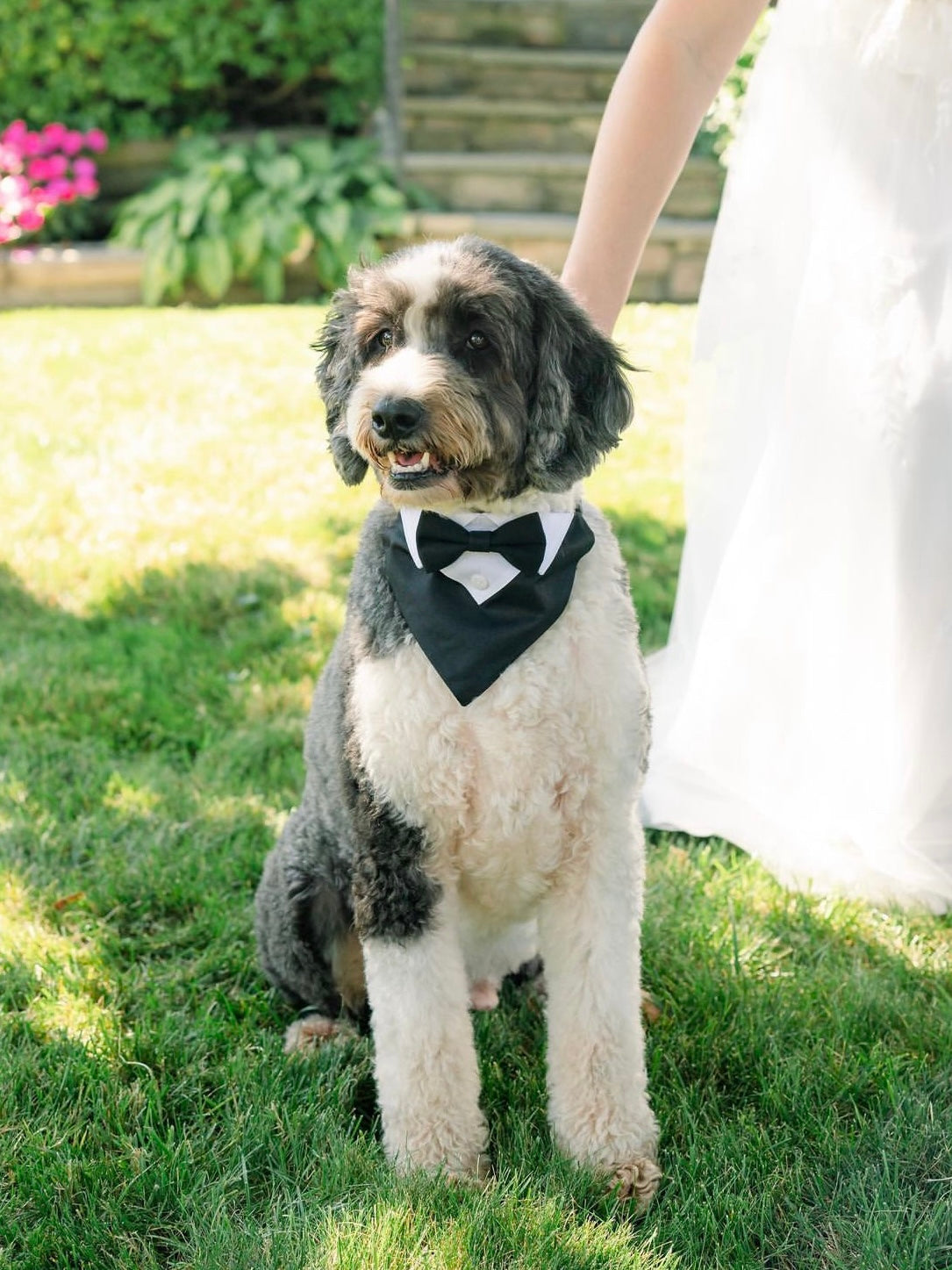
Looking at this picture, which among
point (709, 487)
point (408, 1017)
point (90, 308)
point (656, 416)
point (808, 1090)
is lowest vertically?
point (90, 308)

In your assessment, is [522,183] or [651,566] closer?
[651,566]

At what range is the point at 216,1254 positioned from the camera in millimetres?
2158

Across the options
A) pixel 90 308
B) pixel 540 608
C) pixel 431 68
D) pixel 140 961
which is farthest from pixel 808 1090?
pixel 431 68

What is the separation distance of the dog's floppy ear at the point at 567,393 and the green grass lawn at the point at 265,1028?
1302 mm

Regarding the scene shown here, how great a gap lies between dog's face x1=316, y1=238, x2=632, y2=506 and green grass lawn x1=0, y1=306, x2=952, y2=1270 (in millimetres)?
1269

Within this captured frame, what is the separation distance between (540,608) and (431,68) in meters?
9.86

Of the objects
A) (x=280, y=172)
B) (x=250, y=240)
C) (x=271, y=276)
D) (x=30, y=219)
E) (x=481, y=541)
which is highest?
(x=481, y=541)

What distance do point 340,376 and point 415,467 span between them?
347mm

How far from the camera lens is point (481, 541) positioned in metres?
2.42

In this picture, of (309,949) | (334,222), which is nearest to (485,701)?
(309,949)

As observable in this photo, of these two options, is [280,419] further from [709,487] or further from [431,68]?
[431,68]

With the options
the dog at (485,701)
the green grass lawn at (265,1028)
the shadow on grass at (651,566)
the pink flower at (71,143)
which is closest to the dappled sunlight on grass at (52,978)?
the green grass lawn at (265,1028)

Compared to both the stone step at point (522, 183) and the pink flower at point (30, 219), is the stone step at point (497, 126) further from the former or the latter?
the pink flower at point (30, 219)

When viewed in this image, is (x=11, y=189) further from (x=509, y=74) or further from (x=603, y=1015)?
(x=603, y=1015)
